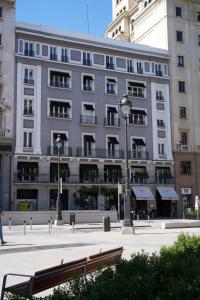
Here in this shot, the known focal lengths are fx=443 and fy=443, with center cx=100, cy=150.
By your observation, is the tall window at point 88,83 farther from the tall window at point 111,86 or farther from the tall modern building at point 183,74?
the tall modern building at point 183,74

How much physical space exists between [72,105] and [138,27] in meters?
20.3

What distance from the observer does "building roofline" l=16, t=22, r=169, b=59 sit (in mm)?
49656

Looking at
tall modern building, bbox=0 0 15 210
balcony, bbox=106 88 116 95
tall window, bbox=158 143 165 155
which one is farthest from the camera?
tall window, bbox=158 143 165 155

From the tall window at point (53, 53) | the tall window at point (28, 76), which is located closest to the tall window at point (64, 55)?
the tall window at point (53, 53)

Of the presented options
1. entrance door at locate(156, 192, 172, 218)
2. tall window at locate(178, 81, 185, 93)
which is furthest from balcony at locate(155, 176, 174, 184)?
tall window at locate(178, 81, 185, 93)

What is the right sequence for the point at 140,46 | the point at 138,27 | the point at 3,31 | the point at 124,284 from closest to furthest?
the point at 124,284 < the point at 3,31 < the point at 140,46 < the point at 138,27

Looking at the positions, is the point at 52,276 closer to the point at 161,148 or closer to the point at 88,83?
the point at 88,83

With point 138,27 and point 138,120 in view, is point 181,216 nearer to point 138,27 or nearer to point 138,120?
point 138,120

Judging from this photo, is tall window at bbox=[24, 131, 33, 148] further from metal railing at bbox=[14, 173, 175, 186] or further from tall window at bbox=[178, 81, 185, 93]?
tall window at bbox=[178, 81, 185, 93]

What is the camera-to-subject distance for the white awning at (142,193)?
1996 inches

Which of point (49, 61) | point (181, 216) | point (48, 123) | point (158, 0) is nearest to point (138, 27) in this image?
point (158, 0)

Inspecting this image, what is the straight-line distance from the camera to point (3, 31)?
48.0 metres

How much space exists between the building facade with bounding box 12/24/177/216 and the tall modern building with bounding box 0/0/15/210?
72 centimetres

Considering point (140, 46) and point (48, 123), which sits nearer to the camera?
point (48, 123)
